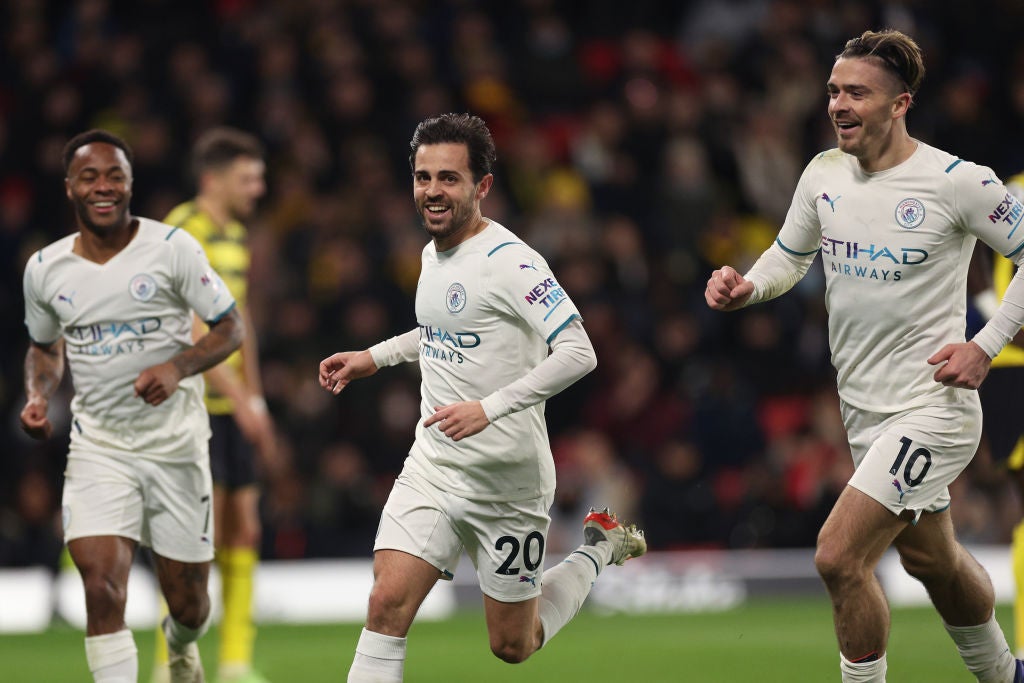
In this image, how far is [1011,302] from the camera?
18.9 ft

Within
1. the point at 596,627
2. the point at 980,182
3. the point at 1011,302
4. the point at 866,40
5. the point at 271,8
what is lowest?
the point at 596,627

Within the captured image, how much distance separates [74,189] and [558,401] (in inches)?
283

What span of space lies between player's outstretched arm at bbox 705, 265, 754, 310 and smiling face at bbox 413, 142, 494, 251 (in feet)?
3.19

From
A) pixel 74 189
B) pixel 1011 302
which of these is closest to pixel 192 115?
pixel 74 189

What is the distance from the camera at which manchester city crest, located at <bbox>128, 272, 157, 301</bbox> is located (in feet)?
21.0

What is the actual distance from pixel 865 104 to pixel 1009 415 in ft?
6.94

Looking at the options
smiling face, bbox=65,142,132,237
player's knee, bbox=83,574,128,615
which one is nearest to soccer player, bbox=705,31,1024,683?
smiling face, bbox=65,142,132,237

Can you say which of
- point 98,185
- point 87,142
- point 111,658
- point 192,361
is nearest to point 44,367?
point 192,361

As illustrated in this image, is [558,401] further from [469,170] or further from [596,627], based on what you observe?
[469,170]

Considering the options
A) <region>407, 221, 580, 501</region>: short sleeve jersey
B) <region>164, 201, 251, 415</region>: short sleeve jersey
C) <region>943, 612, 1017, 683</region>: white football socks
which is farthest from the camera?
<region>164, 201, 251, 415</region>: short sleeve jersey

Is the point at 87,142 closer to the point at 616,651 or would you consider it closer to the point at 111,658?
the point at 111,658

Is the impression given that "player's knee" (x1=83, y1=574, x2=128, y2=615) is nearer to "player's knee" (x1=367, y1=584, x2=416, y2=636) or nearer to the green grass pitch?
"player's knee" (x1=367, y1=584, x2=416, y2=636)

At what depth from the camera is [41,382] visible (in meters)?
6.52

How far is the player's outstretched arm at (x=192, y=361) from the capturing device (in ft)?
20.1
